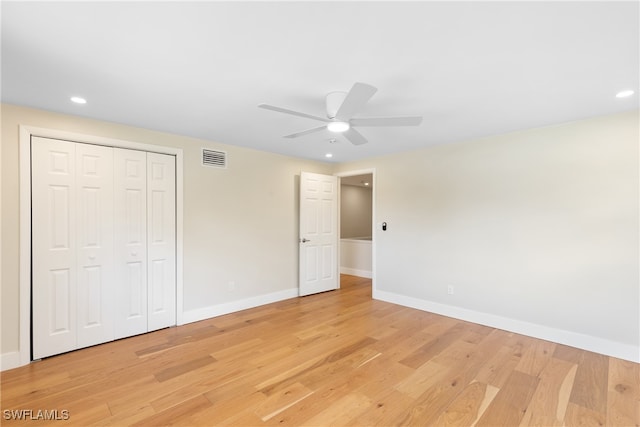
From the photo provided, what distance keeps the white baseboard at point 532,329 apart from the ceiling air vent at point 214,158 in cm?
328

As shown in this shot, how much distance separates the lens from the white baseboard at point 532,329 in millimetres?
2783

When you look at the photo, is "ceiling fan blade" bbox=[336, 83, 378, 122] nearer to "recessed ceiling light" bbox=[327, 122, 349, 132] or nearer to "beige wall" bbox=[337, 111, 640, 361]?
"recessed ceiling light" bbox=[327, 122, 349, 132]

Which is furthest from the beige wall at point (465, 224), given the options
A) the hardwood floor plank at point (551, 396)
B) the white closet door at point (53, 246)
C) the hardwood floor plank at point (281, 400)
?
the hardwood floor plank at point (281, 400)

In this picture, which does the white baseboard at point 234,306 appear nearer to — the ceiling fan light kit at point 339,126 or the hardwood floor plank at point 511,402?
the ceiling fan light kit at point 339,126

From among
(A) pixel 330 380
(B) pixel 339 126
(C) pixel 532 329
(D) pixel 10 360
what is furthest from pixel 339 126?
(D) pixel 10 360

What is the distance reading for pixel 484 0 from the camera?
53.2 inches

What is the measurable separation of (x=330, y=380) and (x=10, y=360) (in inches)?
113

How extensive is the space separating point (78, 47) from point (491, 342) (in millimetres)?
4325

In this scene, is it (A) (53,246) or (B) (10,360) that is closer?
(B) (10,360)

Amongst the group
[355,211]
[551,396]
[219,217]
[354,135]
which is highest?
[354,135]

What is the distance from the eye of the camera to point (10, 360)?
258 cm

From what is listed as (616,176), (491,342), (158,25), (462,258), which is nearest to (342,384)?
(491,342)

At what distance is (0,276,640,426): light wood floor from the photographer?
1.98 meters

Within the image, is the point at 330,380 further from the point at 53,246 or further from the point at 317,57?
the point at 53,246
